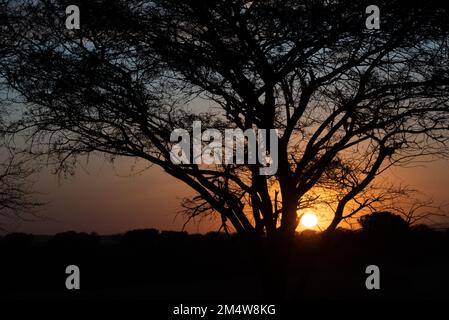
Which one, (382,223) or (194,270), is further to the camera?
(194,270)

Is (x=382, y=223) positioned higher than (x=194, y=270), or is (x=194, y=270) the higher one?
(x=382, y=223)

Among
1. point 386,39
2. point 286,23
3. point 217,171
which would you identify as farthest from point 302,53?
point 217,171

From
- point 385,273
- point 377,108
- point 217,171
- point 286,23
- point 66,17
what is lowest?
point 385,273

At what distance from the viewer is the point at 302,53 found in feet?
24.3

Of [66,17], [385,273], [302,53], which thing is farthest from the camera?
[385,273]

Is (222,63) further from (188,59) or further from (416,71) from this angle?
(416,71)

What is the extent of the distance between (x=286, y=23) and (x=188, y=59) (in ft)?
4.73

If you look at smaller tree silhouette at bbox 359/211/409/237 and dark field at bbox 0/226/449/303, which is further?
dark field at bbox 0/226/449/303

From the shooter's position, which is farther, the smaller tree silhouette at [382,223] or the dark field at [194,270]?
the dark field at [194,270]

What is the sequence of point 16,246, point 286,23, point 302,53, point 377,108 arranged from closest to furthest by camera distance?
point 286,23
point 302,53
point 377,108
point 16,246

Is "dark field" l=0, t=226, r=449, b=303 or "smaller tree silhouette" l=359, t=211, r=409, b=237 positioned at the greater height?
"smaller tree silhouette" l=359, t=211, r=409, b=237

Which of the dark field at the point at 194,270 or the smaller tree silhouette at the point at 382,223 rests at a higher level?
the smaller tree silhouette at the point at 382,223
